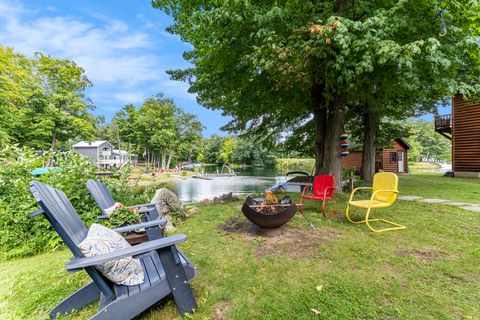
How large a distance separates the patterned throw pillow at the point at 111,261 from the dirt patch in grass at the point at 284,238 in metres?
1.49

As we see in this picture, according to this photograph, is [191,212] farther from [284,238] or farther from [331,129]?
[331,129]

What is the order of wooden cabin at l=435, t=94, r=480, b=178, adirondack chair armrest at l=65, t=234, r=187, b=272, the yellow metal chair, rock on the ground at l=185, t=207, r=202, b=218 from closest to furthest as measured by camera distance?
adirondack chair armrest at l=65, t=234, r=187, b=272 → the yellow metal chair → rock on the ground at l=185, t=207, r=202, b=218 → wooden cabin at l=435, t=94, r=480, b=178

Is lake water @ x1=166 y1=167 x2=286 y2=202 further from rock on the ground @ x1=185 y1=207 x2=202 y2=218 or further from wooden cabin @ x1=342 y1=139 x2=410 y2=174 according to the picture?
rock on the ground @ x1=185 y1=207 x2=202 y2=218

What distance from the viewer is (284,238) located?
3.33 metres

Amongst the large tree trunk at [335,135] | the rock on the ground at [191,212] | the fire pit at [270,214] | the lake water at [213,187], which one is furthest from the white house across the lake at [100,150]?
the fire pit at [270,214]

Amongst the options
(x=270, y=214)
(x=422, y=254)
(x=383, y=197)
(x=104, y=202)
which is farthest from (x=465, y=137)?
(x=104, y=202)

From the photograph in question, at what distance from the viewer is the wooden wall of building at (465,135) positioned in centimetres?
1190

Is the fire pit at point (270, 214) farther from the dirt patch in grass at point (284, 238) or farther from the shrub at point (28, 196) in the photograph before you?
the shrub at point (28, 196)

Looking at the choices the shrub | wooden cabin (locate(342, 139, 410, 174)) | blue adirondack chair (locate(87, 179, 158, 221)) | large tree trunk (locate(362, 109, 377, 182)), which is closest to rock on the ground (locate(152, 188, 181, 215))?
the shrub

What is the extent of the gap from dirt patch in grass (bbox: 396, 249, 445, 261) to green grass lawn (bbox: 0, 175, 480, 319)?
0.04ft

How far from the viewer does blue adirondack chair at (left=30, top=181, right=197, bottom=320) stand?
140 centimetres

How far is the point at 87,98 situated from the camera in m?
21.2

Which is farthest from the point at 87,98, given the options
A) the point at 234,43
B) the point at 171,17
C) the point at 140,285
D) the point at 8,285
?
the point at 140,285

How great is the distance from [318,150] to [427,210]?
334 cm
